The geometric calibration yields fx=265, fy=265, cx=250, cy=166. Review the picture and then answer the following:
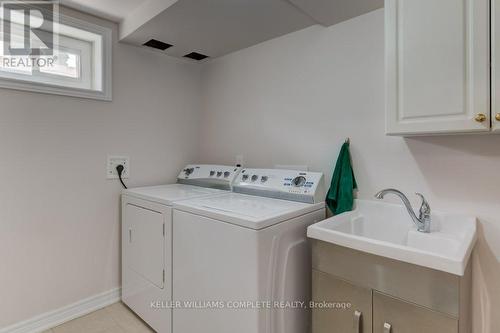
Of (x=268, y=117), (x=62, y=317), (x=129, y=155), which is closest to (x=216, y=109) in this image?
(x=268, y=117)

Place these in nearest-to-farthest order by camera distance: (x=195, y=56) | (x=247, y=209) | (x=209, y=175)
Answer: (x=247, y=209), (x=209, y=175), (x=195, y=56)

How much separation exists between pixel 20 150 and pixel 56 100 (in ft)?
1.29

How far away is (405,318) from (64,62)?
8.28 feet

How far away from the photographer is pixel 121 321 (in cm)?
Result: 186

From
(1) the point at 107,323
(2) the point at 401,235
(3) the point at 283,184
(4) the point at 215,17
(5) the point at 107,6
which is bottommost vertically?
(1) the point at 107,323

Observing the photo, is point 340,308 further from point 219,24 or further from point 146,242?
point 219,24

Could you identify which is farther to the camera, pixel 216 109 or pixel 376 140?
pixel 216 109

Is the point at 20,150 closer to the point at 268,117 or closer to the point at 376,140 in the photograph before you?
the point at 268,117

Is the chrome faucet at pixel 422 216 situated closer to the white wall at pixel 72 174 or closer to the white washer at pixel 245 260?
the white washer at pixel 245 260

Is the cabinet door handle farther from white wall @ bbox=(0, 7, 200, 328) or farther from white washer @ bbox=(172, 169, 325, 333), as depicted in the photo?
white wall @ bbox=(0, 7, 200, 328)

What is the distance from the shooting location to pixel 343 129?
1.68 metres

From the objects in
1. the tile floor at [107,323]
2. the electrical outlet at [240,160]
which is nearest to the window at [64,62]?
the electrical outlet at [240,160]

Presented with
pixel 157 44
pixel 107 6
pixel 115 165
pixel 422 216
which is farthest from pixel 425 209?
pixel 107 6

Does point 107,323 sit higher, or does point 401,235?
point 401,235
